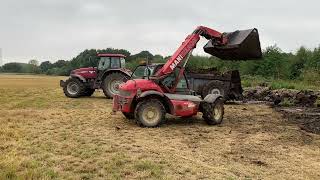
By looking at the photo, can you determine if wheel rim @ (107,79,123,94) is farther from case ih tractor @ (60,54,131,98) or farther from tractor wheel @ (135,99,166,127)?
tractor wheel @ (135,99,166,127)

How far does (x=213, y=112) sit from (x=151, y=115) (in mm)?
1969

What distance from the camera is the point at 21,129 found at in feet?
41.6

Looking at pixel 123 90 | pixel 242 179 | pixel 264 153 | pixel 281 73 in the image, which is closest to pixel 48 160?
pixel 242 179

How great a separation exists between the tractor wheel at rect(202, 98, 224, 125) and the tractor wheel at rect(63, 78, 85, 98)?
1159 centimetres

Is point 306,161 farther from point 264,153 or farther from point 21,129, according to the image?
point 21,129

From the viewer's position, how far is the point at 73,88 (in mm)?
25500

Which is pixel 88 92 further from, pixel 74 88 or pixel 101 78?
pixel 101 78

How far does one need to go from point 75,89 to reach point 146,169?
689 inches

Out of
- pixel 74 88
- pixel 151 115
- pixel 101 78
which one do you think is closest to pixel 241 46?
pixel 151 115

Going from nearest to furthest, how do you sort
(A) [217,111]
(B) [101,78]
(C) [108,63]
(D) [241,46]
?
(A) [217,111] < (D) [241,46] < (B) [101,78] < (C) [108,63]

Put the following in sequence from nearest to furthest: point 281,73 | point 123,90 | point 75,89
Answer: point 123,90 → point 75,89 → point 281,73

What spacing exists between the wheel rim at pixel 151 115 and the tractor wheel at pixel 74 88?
38.2 ft

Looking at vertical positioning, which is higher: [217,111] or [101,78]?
[101,78]

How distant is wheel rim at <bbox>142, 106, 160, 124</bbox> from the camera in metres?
14.0
